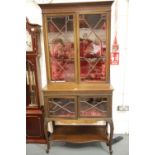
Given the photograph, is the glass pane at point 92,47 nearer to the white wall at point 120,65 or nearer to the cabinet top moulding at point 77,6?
the cabinet top moulding at point 77,6

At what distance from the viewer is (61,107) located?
101 inches

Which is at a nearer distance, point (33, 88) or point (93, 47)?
point (93, 47)

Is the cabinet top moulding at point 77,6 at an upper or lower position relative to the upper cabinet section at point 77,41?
upper

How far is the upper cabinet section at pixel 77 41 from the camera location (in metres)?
2.35

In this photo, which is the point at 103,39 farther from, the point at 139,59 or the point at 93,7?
the point at 139,59

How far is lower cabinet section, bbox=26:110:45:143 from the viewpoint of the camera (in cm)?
276

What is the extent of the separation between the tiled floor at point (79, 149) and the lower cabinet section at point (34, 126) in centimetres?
9

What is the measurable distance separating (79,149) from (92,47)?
54.5 inches

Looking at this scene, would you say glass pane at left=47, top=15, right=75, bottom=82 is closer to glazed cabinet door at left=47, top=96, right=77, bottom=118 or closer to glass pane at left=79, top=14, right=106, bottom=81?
glass pane at left=79, top=14, right=106, bottom=81

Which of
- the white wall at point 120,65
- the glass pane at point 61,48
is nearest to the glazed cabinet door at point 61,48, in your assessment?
the glass pane at point 61,48

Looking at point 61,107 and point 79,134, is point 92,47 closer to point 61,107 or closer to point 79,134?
point 61,107

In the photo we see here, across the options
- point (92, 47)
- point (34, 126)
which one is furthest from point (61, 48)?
point (34, 126)

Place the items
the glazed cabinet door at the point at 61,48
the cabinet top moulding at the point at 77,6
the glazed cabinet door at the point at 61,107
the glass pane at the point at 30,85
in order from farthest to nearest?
the glass pane at the point at 30,85 → the glazed cabinet door at the point at 61,107 → the glazed cabinet door at the point at 61,48 → the cabinet top moulding at the point at 77,6
